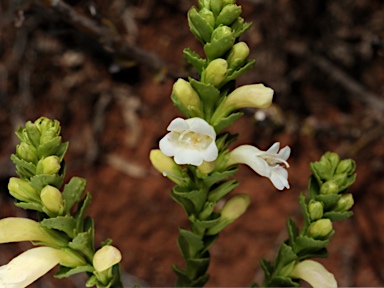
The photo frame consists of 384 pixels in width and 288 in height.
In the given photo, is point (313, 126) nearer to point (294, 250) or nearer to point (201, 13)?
point (294, 250)

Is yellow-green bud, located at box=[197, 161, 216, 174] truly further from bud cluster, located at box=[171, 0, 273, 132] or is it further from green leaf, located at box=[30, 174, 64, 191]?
green leaf, located at box=[30, 174, 64, 191]

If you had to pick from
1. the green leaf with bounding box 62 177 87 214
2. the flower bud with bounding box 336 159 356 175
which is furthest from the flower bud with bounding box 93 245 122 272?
the flower bud with bounding box 336 159 356 175

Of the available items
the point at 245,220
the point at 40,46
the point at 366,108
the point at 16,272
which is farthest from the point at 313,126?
the point at 16,272

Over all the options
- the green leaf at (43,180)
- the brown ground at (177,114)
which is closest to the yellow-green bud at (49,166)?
the green leaf at (43,180)

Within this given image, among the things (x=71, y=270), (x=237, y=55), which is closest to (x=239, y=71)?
(x=237, y=55)

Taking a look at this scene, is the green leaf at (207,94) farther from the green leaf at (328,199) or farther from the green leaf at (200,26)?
the green leaf at (328,199)
